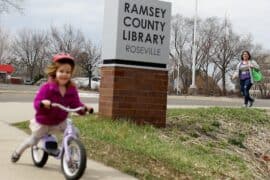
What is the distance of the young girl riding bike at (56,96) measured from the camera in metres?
6.42

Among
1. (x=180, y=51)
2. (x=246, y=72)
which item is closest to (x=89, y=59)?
(x=180, y=51)

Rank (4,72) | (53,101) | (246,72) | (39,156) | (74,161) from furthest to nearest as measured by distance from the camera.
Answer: (4,72)
(246,72)
(39,156)
(53,101)
(74,161)

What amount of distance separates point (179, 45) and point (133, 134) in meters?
65.1

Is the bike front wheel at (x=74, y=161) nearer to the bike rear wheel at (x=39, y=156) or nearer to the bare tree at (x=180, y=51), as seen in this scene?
the bike rear wheel at (x=39, y=156)

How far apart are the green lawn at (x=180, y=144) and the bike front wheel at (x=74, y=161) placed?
993mm

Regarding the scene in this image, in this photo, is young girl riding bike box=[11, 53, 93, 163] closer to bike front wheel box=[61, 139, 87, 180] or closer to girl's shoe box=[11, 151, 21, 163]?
bike front wheel box=[61, 139, 87, 180]

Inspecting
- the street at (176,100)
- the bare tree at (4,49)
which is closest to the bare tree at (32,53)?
the bare tree at (4,49)

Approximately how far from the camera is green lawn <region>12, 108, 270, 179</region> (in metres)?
7.62

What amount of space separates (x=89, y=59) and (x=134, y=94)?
62.8 meters

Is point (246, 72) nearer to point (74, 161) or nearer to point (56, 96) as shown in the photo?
point (56, 96)

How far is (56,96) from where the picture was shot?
6469 mm

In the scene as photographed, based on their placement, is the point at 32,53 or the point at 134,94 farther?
the point at 32,53

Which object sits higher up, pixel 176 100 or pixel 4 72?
pixel 4 72

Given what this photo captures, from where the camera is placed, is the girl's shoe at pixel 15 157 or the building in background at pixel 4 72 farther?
the building in background at pixel 4 72
